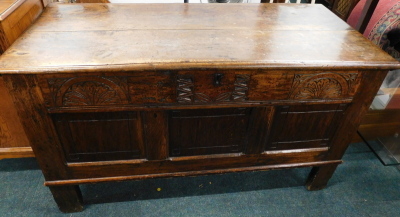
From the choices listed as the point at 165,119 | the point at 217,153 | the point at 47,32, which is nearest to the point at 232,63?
the point at 165,119

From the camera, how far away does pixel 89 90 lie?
3.20 ft

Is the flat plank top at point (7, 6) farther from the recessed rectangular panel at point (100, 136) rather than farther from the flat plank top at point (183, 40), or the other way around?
the recessed rectangular panel at point (100, 136)

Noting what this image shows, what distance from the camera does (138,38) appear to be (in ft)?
3.57

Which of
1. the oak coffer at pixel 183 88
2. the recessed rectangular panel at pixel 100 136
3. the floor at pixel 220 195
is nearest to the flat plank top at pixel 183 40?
the oak coffer at pixel 183 88

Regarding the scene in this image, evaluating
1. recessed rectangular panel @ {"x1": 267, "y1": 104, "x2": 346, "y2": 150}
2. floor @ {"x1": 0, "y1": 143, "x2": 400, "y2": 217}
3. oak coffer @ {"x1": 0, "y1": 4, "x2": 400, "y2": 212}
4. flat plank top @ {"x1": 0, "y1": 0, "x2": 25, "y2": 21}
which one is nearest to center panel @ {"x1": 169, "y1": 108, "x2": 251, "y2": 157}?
oak coffer @ {"x1": 0, "y1": 4, "x2": 400, "y2": 212}

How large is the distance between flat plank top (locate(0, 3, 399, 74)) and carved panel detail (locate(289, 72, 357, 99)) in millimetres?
54

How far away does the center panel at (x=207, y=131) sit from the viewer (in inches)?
44.8

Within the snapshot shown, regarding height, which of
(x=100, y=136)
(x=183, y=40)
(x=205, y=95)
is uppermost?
(x=183, y=40)

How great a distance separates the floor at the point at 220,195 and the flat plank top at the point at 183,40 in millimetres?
738

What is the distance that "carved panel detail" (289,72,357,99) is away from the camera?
106cm

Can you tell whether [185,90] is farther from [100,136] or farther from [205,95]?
[100,136]

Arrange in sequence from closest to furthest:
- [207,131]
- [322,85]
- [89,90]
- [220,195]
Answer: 1. [89,90]
2. [322,85]
3. [207,131]
4. [220,195]

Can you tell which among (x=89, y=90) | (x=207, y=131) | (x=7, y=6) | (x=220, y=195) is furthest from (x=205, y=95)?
(x=7, y=6)

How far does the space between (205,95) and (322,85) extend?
423 millimetres
